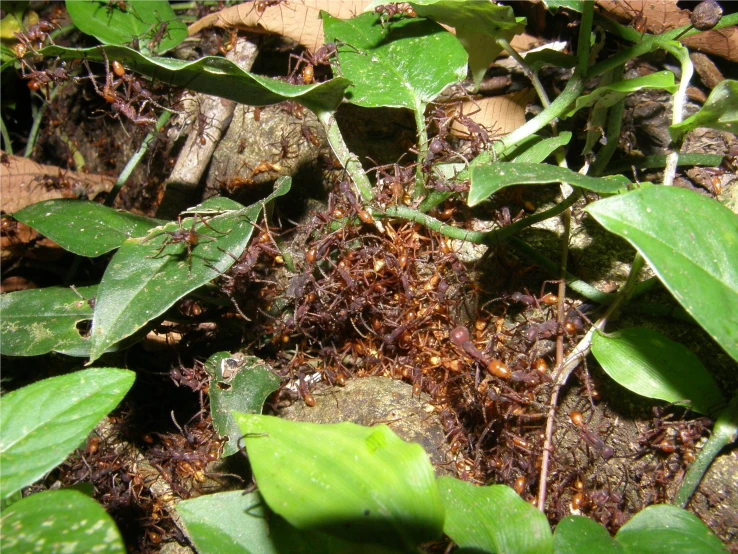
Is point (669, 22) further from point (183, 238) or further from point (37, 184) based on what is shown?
point (37, 184)

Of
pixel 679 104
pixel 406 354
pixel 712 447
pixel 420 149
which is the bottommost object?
pixel 406 354

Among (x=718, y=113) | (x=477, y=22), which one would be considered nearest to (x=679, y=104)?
(x=718, y=113)

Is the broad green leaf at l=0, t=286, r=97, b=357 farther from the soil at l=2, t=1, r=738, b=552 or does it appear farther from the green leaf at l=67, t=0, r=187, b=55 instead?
the green leaf at l=67, t=0, r=187, b=55

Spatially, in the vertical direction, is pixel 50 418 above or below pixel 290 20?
below

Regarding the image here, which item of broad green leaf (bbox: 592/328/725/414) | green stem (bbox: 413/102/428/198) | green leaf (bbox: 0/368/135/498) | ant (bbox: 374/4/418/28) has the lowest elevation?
broad green leaf (bbox: 592/328/725/414)

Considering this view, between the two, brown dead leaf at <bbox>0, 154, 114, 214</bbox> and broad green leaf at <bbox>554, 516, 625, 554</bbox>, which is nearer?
broad green leaf at <bbox>554, 516, 625, 554</bbox>

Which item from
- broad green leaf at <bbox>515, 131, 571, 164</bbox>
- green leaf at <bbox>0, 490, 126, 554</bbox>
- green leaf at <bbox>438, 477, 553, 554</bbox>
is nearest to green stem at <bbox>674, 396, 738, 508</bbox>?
green leaf at <bbox>438, 477, 553, 554</bbox>
